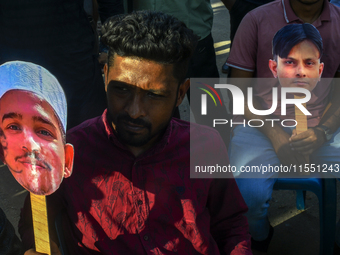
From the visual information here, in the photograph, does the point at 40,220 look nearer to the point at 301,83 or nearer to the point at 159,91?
the point at 159,91

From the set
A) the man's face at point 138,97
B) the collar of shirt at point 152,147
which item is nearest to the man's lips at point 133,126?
the man's face at point 138,97

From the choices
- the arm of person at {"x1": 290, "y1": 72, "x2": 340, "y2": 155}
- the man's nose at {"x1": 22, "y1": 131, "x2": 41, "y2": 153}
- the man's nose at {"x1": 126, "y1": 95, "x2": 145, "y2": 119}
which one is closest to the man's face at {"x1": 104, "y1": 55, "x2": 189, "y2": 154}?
the man's nose at {"x1": 126, "y1": 95, "x2": 145, "y2": 119}

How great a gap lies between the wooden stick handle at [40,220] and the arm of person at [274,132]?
1366 millimetres

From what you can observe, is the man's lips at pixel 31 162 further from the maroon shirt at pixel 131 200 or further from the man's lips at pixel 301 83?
the man's lips at pixel 301 83

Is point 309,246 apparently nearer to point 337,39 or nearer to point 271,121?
point 271,121

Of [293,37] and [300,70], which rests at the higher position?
A: [293,37]

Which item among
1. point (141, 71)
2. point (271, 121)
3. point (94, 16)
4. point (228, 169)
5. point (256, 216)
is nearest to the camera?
point (141, 71)

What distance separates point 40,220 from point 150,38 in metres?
0.61

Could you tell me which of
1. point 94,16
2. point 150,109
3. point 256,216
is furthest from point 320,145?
point 94,16

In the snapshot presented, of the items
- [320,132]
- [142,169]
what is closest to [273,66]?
[320,132]

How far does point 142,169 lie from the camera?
50.9 inches

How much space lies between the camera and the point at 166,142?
52.2 inches

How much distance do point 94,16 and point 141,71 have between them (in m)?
1.54

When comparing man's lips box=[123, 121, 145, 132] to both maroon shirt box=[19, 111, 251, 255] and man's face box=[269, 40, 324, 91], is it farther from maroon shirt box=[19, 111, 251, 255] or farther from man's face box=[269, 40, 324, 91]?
man's face box=[269, 40, 324, 91]
